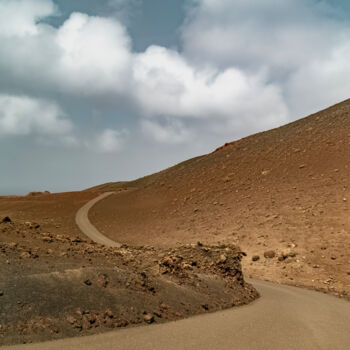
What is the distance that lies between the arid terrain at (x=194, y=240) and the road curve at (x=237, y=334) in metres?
0.31

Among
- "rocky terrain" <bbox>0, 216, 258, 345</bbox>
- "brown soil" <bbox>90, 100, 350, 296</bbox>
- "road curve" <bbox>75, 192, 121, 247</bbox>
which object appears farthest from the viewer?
"road curve" <bbox>75, 192, 121, 247</bbox>

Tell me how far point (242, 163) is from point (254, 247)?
60.4 feet

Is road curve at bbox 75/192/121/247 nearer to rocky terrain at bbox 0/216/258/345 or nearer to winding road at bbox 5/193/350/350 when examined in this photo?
rocky terrain at bbox 0/216/258/345

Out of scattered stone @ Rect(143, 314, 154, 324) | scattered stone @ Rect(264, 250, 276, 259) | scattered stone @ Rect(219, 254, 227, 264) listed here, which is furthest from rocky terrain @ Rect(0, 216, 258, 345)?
scattered stone @ Rect(264, 250, 276, 259)

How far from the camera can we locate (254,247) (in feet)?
63.5

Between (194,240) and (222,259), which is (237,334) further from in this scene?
(194,240)

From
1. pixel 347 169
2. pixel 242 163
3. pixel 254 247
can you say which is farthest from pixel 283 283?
pixel 242 163

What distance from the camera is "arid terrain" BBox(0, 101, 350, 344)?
224 inches

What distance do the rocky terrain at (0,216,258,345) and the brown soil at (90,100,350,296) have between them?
7.84 metres

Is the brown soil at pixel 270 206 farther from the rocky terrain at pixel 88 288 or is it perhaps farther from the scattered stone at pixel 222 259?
the rocky terrain at pixel 88 288

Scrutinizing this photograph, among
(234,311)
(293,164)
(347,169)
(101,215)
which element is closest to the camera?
(234,311)

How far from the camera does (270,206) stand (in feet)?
81.1

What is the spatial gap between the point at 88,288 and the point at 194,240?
55.1 feet

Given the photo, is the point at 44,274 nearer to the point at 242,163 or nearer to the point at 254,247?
the point at 254,247
